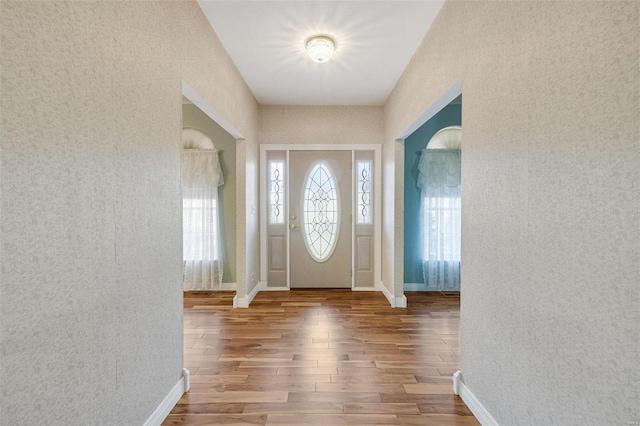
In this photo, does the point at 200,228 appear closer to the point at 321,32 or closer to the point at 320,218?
the point at 320,218

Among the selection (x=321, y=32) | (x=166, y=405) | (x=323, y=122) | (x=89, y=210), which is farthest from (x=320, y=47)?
(x=166, y=405)

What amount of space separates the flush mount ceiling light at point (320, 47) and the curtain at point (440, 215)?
2308 mm

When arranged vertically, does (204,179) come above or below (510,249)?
above

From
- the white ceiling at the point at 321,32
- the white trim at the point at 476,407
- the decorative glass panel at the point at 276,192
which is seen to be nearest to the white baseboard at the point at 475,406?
the white trim at the point at 476,407

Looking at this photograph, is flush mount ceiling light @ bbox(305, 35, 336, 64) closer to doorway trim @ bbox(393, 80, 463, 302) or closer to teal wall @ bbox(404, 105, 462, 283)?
doorway trim @ bbox(393, 80, 463, 302)

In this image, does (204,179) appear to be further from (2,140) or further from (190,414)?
(2,140)

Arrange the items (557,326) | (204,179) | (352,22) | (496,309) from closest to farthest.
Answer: (557,326) < (496,309) < (352,22) < (204,179)

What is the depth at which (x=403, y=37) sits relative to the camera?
274 centimetres

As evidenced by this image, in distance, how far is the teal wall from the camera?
15.0 feet

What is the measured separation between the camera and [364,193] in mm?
4664

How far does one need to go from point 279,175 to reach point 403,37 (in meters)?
2.51

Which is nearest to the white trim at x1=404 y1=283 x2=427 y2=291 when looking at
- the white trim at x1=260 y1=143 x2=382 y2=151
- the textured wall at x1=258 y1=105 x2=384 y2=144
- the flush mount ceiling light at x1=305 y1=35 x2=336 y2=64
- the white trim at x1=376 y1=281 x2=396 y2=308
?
the white trim at x1=376 y1=281 x2=396 y2=308


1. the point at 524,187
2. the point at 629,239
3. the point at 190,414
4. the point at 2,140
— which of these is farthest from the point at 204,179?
the point at 629,239

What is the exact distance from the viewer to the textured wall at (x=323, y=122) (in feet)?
15.0
